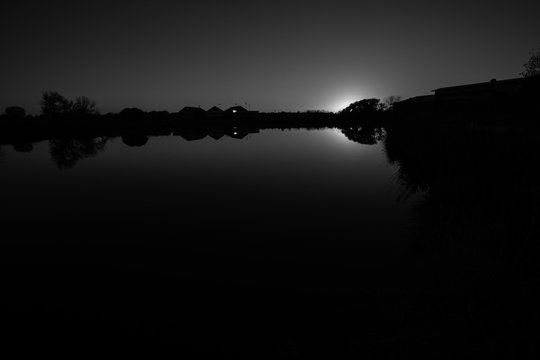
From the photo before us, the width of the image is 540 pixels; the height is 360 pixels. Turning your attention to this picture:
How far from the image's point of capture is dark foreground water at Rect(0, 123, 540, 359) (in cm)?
560

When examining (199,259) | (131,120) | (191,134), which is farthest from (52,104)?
(199,259)

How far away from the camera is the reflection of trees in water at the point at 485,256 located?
484 centimetres

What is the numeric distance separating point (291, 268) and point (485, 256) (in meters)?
5.11

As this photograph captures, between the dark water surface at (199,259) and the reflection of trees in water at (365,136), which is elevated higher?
the reflection of trees in water at (365,136)

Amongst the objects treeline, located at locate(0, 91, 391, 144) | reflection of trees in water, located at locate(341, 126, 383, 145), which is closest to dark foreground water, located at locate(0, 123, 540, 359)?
reflection of trees in water, located at locate(341, 126, 383, 145)

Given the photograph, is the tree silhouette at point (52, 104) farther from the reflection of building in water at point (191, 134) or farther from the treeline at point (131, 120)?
the reflection of building in water at point (191, 134)

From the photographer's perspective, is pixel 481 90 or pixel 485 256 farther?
pixel 481 90

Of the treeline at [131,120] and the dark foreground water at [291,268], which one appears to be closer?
the dark foreground water at [291,268]

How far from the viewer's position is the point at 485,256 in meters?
6.34

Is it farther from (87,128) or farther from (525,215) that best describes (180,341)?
(87,128)

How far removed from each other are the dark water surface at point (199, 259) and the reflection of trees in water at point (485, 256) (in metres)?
1.53

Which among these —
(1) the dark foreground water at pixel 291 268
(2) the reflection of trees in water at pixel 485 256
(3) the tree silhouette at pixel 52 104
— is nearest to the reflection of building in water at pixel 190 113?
(3) the tree silhouette at pixel 52 104

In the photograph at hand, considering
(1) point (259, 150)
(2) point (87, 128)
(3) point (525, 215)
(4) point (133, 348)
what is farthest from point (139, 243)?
(2) point (87, 128)

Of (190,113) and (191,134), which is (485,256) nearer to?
(191,134)
